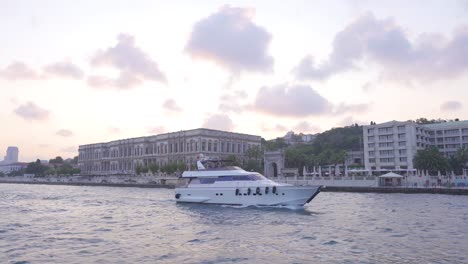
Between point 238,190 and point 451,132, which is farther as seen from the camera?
point 451,132

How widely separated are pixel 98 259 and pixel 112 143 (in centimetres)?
14123

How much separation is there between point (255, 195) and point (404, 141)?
3102 inches

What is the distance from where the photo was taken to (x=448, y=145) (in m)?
113

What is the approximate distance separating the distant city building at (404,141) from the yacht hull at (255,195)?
244 feet

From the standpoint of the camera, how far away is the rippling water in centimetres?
1825

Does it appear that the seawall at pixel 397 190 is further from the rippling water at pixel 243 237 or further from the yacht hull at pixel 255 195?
the yacht hull at pixel 255 195

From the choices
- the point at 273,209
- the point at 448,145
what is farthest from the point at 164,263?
the point at 448,145

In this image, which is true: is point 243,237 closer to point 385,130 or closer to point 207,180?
point 207,180

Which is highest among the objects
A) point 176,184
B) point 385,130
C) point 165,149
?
point 385,130

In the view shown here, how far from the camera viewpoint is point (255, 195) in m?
39.8

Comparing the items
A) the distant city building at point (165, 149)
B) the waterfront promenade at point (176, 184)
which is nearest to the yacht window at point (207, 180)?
the waterfront promenade at point (176, 184)

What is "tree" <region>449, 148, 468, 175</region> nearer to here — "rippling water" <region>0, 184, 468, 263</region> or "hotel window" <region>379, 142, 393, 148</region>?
"hotel window" <region>379, 142, 393, 148</region>

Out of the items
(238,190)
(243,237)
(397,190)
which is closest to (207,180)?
(238,190)

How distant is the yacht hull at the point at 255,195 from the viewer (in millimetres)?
37859
